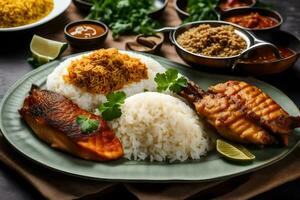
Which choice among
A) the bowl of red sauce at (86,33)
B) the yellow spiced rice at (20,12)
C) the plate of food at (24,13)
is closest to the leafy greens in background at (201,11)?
the bowl of red sauce at (86,33)

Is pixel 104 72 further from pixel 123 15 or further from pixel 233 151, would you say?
pixel 123 15

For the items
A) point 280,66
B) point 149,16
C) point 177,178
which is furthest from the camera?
point 149,16

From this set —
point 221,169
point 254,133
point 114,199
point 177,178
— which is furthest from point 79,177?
point 254,133

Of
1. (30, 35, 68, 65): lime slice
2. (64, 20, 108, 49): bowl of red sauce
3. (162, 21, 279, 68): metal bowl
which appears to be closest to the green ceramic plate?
(162, 21, 279, 68): metal bowl

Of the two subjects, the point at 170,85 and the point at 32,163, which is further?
the point at 170,85

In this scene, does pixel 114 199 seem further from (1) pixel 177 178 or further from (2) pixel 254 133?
(2) pixel 254 133

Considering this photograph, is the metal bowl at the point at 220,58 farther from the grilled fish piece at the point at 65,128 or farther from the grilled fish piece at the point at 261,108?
the grilled fish piece at the point at 65,128
